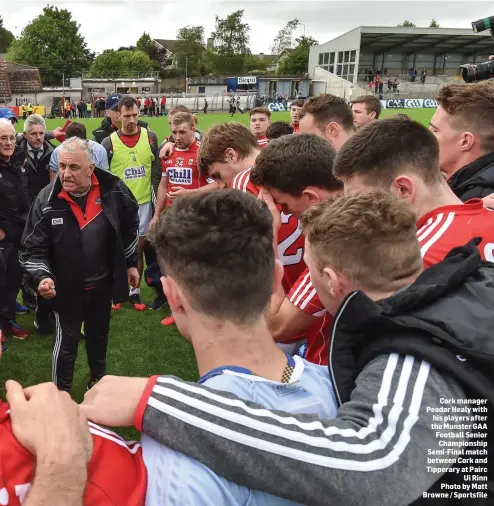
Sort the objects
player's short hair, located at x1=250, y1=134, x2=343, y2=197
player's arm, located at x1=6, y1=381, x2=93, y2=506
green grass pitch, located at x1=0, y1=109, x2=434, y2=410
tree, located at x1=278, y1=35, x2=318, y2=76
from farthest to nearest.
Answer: tree, located at x1=278, y1=35, x2=318, y2=76 → green grass pitch, located at x1=0, y1=109, x2=434, y2=410 → player's short hair, located at x1=250, y1=134, x2=343, y2=197 → player's arm, located at x1=6, y1=381, x2=93, y2=506

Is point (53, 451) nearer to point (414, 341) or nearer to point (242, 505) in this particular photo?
point (242, 505)

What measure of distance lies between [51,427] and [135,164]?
5.56 metres

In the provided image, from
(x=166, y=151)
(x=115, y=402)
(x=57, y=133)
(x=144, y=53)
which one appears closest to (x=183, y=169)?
(x=166, y=151)

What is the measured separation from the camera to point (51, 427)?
3.41 ft

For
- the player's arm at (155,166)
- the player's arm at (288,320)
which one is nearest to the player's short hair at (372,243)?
the player's arm at (288,320)

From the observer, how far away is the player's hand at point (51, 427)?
1.01 m

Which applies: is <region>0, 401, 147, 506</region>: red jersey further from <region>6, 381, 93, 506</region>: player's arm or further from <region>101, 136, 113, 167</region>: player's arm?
<region>101, 136, 113, 167</region>: player's arm

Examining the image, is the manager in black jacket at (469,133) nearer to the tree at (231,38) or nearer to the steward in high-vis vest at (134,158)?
the steward in high-vis vest at (134,158)

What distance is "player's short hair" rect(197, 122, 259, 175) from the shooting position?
11.7 feet

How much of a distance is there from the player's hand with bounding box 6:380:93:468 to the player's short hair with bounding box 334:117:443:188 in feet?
5.23

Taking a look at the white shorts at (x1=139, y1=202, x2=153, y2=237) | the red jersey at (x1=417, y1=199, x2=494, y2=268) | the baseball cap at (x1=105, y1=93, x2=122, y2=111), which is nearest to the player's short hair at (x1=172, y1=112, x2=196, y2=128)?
the white shorts at (x1=139, y1=202, x2=153, y2=237)

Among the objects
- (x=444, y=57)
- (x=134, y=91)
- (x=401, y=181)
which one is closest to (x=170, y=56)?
(x=134, y=91)

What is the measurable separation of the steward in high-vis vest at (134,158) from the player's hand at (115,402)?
4.95 meters

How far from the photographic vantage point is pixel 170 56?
100500 millimetres
